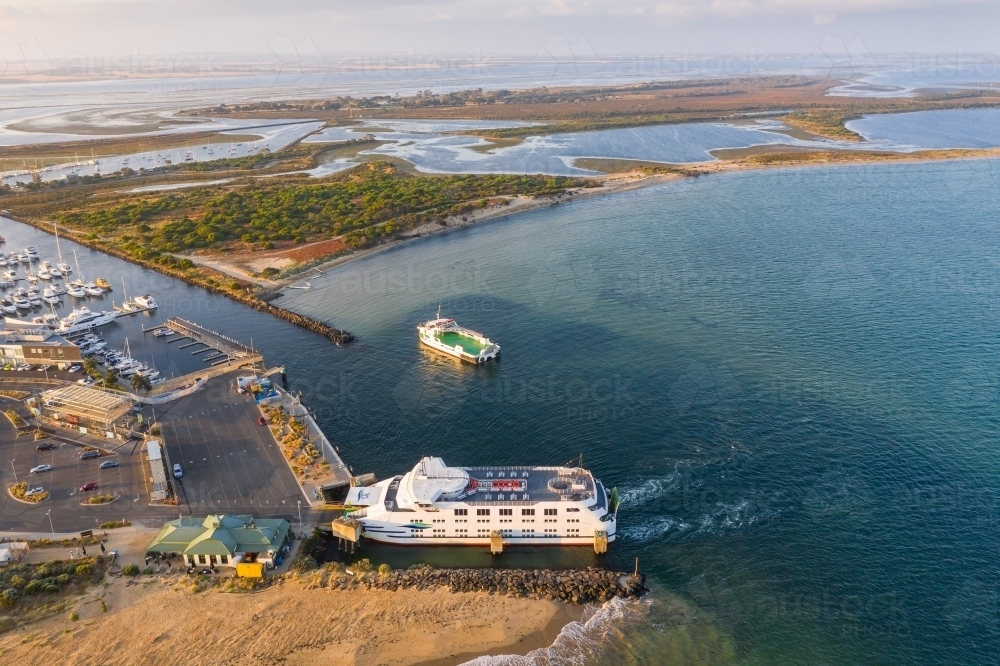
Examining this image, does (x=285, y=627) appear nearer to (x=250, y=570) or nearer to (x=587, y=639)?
(x=250, y=570)

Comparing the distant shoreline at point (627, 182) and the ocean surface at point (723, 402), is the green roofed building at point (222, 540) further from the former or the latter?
the distant shoreline at point (627, 182)

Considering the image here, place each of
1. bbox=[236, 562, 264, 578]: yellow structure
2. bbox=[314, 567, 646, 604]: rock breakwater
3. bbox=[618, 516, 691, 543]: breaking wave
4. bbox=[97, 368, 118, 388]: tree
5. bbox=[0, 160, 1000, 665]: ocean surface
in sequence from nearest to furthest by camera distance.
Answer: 1. bbox=[0, 160, 1000, 665]: ocean surface
2. bbox=[314, 567, 646, 604]: rock breakwater
3. bbox=[236, 562, 264, 578]: yellow structure
4. bbox=[618, 516, 691, 543]: breaking wave
5. bbox=[97, 368, 118, 388]: tree

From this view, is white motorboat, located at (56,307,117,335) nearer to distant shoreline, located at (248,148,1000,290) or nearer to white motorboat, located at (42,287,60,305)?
white motorboat, located at (42,287,60,305)

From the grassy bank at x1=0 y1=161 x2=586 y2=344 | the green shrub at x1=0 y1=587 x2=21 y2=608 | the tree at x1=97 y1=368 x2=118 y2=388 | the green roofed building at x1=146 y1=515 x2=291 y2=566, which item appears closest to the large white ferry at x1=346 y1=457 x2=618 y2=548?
the green roofed building at x1=146 y1=515 x2=291 y2=566

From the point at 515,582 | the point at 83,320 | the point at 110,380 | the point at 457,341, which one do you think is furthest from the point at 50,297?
the point at 515,582

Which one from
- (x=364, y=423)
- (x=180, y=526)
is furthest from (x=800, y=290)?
(x=180, y=526)

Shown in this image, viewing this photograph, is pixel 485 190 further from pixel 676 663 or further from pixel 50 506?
pixel 676 663

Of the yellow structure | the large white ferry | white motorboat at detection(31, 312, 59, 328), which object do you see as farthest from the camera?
white motorboat at detection(31, 312, 59, 328)
